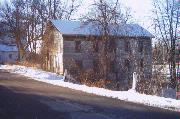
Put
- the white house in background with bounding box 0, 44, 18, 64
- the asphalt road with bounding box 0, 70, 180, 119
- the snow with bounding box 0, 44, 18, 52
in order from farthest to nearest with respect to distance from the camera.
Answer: the snow with bounding box 0, 44, 18, 52, the white house in background with bounding box 0, 44, 18, 64, the asphalt road with bounding box 0, 70, 180, 119

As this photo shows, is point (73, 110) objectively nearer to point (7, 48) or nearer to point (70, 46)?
point (70, 46)

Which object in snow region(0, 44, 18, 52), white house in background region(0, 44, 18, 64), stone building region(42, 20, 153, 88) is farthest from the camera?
snow region(0, 44, 18, 52)

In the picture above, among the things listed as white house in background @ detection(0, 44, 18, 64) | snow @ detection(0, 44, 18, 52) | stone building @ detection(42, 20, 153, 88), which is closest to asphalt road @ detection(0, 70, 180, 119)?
stone building @ detection(42, 20, 153, 88)

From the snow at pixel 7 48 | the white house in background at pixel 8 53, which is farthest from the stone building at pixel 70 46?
the snow at pixel 7 48

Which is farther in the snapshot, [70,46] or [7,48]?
[7,48]

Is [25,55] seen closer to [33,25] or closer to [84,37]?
[33,25]

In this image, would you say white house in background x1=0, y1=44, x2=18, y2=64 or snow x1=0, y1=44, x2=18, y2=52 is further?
snow x1=0, y1=44, x2=18, y2=52

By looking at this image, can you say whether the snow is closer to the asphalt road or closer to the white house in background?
the white house in background

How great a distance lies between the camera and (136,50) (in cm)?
3044

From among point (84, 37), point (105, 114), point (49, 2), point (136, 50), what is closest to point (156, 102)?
point (105, 114)

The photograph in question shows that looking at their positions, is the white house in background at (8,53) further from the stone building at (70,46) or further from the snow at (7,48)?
the stone building at (70,46)

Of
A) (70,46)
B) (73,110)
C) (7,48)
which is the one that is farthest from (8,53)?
(73,110)

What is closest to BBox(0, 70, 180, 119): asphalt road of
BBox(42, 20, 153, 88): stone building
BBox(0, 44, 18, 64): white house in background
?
BBox(42, 20, 153, 88): stone building

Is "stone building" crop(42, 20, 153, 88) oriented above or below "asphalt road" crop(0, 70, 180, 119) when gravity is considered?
above
